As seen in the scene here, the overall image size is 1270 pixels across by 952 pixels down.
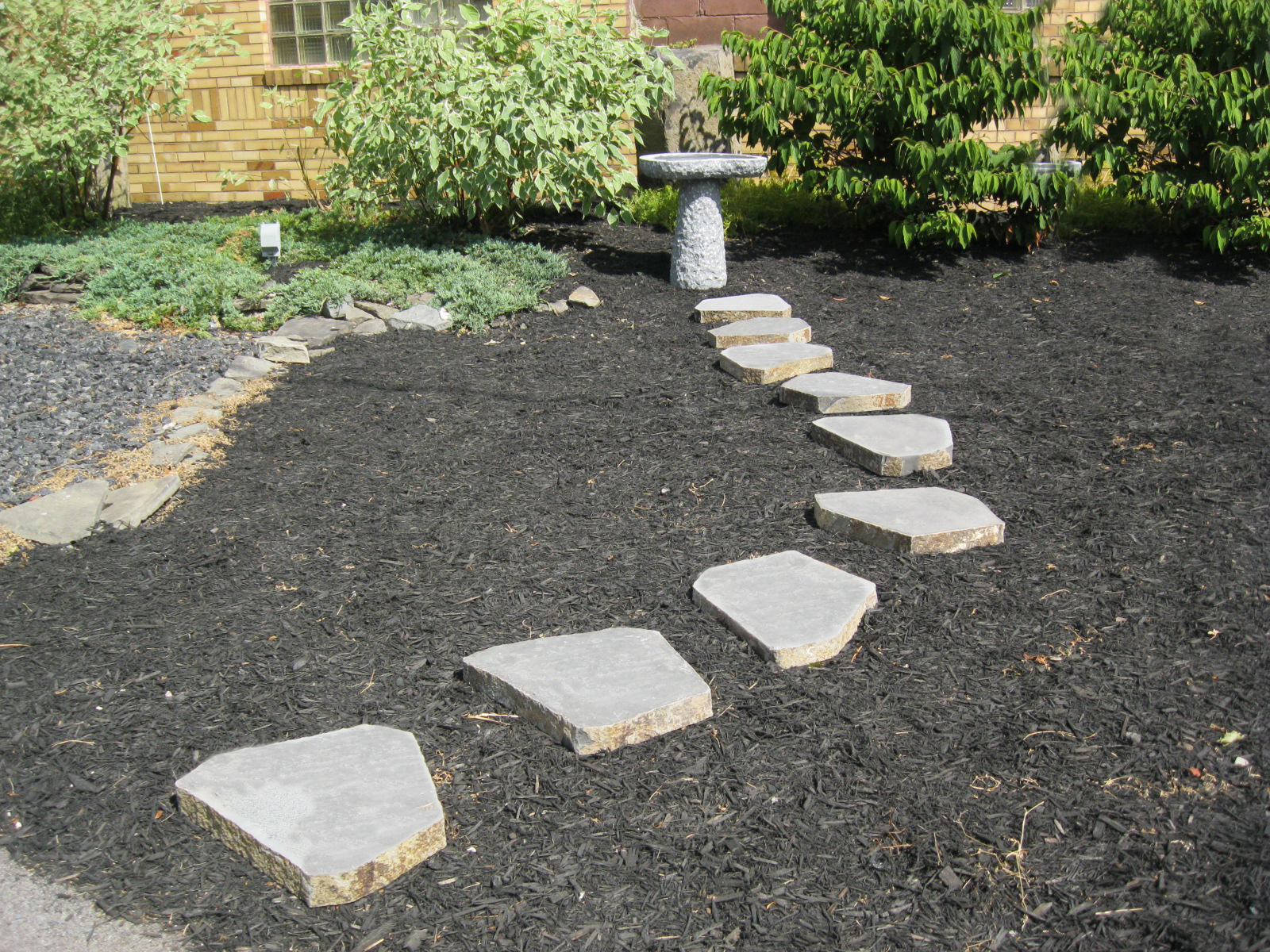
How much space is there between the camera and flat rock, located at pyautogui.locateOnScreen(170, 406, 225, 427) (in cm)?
444

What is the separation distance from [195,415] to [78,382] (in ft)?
2.78

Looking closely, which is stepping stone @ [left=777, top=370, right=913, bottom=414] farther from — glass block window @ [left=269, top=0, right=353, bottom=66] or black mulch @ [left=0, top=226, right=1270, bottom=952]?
glass block window @ [left=269, top=0, right=353, bottom=66]

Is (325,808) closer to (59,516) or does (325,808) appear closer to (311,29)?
(59,516)

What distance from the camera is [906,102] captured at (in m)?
6.01

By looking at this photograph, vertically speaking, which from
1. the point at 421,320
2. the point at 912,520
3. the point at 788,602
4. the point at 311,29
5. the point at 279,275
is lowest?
the point at 788,602

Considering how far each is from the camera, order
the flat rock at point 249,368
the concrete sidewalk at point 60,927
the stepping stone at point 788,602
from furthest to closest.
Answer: the flat rock at point 249,368 < the stepping stone at point 788,602 < the concrete sidewalk at point 60,927

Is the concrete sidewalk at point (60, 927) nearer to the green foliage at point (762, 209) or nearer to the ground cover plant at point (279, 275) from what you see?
the ground cover plant at point (279, 275)

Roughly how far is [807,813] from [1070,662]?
36.1 inches

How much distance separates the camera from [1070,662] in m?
2.65

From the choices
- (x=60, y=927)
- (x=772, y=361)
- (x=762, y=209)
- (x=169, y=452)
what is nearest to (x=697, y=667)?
(x=60, y=927)

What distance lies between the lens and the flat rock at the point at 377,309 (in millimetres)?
5730

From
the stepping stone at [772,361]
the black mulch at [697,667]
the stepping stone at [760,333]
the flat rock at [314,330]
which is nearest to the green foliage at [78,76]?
the flat rock at [314,330]

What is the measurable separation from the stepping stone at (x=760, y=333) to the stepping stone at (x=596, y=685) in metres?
2.65

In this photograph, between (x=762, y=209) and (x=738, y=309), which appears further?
(x=762, y=209)
